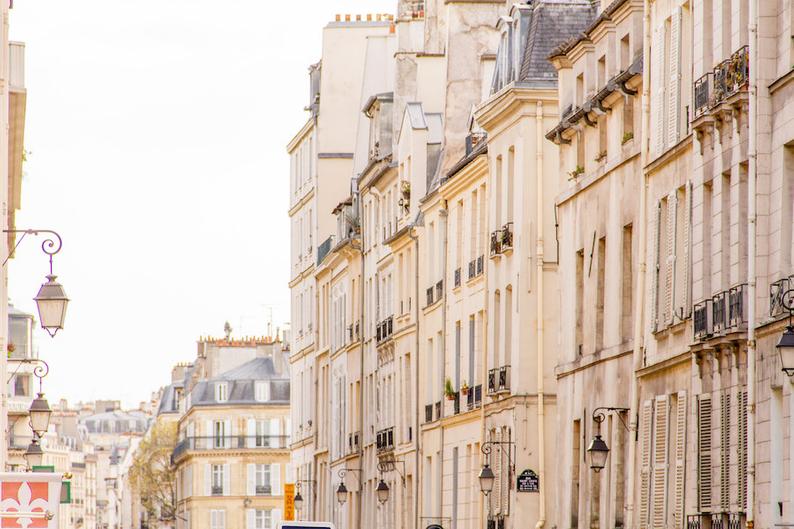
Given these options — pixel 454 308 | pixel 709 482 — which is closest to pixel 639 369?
pixel 709 482

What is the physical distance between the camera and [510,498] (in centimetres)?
4434

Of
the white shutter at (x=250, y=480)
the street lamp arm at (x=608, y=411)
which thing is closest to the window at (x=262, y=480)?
the white shutter at (x=250, y=480)

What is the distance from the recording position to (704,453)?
98.4ft

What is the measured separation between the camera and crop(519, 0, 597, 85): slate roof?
45094mm

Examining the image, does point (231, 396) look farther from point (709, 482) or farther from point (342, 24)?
point (709, 482)

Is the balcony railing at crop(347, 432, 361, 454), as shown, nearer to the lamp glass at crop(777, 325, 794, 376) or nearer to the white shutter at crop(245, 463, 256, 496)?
the lamp glass at crop(777, 325, 794, 376)

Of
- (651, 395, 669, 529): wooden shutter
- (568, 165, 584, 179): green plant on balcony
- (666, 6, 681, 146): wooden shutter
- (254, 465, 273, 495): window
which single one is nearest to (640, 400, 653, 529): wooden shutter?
(651, 395, 669, 529): wooden shutter

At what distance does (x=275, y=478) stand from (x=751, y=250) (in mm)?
106333

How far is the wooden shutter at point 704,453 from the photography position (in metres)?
A: 29.8

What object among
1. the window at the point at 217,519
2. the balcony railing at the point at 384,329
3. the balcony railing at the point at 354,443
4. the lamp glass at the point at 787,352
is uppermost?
the balcony railing at the point at 384,329

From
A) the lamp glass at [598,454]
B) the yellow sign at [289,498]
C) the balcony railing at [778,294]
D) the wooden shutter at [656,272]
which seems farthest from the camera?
the yellow sign at [289,498]

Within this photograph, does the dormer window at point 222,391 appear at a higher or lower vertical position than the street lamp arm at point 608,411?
higher

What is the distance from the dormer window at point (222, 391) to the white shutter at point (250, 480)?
4152 millimetres

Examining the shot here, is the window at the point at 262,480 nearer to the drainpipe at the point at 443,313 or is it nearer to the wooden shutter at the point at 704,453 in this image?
the drainpipe at the point at 443,313
